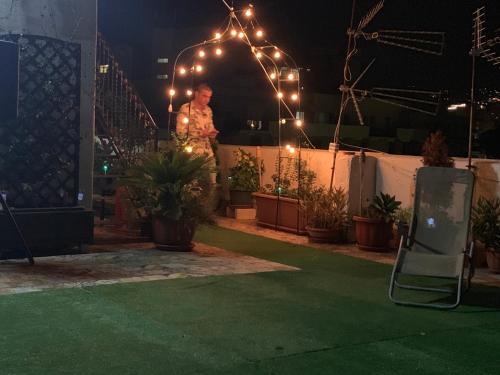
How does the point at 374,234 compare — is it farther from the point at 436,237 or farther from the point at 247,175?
the point at 247,175

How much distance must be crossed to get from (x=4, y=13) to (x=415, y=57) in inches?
427

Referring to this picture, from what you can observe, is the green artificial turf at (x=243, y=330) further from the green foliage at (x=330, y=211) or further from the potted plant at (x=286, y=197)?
the potted plant at (x=286, y=197)

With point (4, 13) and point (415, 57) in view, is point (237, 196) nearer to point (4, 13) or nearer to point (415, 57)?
point (4, 13)

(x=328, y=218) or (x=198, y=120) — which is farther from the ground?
(x=198, y=120)

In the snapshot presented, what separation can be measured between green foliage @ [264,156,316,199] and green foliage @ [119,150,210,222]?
2.26 meters

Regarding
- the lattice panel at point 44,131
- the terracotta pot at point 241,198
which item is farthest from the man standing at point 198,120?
the lattice panel at point 44,131

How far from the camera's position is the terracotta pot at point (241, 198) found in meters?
11.7

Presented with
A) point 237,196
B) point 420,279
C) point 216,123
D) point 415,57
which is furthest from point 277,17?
point 216,123

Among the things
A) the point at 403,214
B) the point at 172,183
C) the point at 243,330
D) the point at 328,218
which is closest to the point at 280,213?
the point at 328,218

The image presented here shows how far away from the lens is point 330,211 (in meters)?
9.14

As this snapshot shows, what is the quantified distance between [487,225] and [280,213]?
360 centimetres

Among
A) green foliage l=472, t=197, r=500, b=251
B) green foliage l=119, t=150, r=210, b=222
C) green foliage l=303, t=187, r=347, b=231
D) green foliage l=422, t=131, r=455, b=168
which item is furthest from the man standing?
green foliage l=472, t=197, r=500, b=251

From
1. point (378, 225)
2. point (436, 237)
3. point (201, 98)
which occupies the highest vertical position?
point (201, 98)

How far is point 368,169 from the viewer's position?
9.37m
